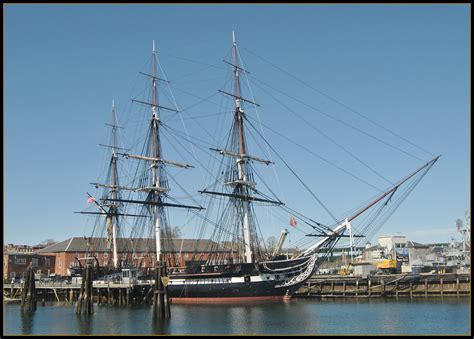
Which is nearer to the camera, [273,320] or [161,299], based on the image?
[273,320]

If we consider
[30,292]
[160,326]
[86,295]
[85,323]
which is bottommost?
[85,323]

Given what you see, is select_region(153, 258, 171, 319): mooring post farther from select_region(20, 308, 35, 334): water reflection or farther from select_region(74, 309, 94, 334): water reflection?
select_region(20, 308, 35, 334): water reflection

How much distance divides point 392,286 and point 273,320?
24.6 meters

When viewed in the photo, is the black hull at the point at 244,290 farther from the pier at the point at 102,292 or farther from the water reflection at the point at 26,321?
the water reflection at the point at 26,321

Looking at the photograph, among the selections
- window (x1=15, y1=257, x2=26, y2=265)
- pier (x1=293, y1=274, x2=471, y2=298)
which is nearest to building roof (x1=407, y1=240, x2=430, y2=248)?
pier (x1=293, y1=274, x2=471, y2=298)

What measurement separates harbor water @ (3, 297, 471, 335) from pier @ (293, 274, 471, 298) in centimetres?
454

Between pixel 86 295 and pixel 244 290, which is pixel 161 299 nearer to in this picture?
pixel 86 295

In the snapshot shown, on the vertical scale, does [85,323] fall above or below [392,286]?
below

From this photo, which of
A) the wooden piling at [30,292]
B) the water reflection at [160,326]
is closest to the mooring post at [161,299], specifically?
the water reflection at [160,326]

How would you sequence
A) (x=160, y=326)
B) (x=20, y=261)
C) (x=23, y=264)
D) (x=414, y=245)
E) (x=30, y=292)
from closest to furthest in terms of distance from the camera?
(x=160, y=326) < (x=30, y=292) < (x=20, y=261) < (x=23, y=264) < (x=414, y=245)

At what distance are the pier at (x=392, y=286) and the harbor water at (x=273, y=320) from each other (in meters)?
4.54

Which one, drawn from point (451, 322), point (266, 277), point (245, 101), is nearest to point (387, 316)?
point (451, 322)

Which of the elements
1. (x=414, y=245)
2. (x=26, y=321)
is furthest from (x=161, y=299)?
(x=414, y=245)

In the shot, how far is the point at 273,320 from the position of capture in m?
36.2
